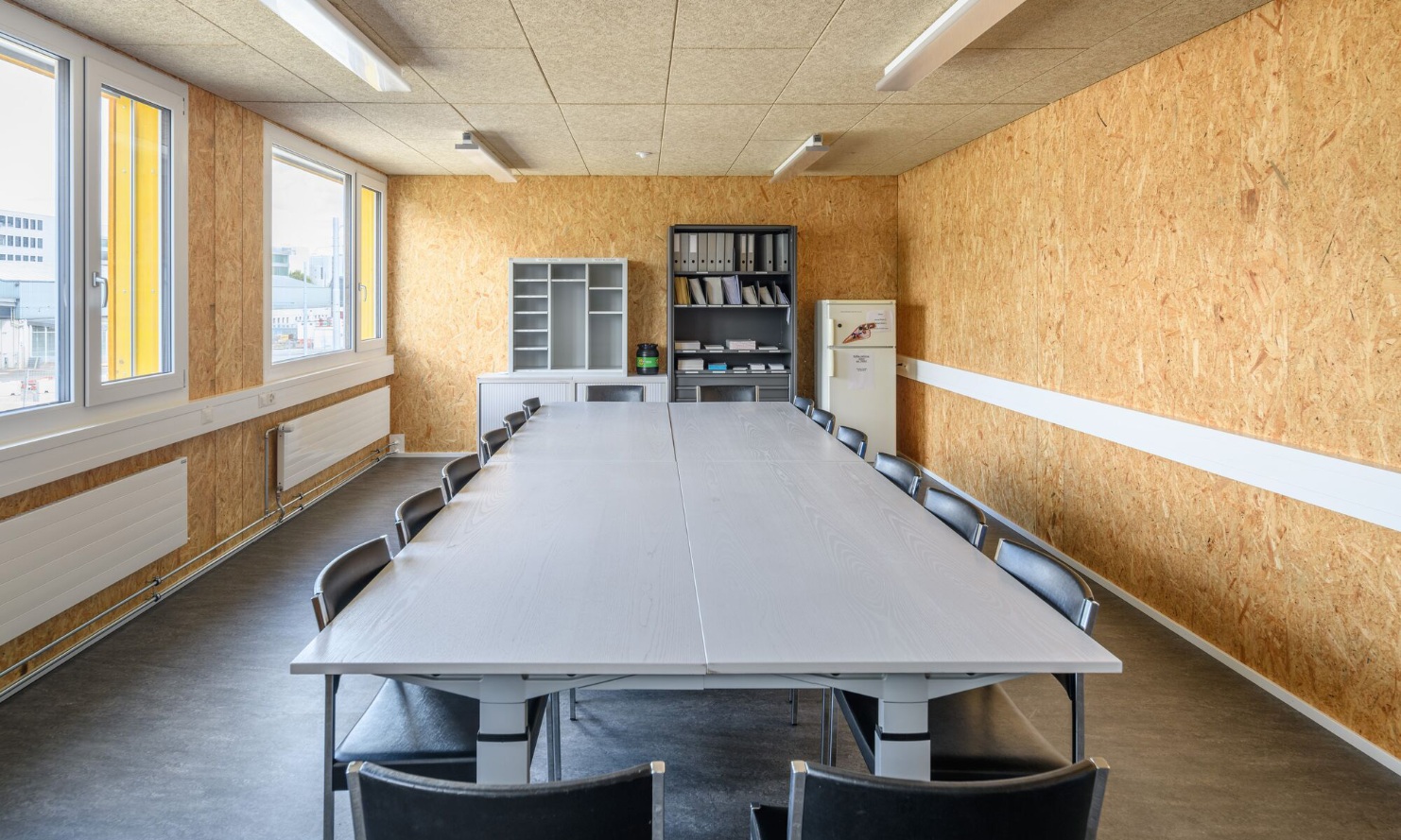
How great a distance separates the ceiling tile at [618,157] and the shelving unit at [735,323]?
602 mm

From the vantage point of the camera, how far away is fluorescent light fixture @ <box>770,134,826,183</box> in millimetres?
5934

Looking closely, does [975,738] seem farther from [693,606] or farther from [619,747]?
[619,747]

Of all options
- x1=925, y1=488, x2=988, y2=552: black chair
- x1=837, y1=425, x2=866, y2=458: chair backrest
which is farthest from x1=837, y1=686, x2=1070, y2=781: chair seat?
x1=837, y1=425, x2=866, y2=458: chair backrest

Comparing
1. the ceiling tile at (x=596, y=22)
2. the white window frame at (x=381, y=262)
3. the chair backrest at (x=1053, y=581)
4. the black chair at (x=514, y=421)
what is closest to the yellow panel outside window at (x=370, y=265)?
the white window frame at (x=381, y=262)

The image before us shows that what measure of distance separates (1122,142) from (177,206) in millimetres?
4684

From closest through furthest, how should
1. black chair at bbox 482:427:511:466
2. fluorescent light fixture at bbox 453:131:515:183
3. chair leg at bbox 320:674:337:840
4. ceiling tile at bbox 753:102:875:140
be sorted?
chair leg at bbox 320:674:337:840
black chair at bbox 482:427:511:466
ceiling tile at bbox 753:102:875:140
fluorescent light fixture at bbox 453:131:515:183

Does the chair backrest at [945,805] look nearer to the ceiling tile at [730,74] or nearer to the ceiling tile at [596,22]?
the ceiling tile at [596,22]

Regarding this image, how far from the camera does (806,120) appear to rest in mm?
5402

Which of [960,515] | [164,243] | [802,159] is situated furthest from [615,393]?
[960,515]

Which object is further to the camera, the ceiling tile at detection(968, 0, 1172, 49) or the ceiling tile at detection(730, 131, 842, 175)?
the ceiling tile at detection(730, 131, 842, 175)

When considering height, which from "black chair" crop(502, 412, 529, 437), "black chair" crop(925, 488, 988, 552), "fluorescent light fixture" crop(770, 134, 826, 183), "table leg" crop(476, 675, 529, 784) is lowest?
"table leg" crop(476, 675, 529, 784)

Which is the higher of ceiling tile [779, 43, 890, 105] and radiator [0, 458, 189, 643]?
ceiling tile [779, 43, 890, 105]

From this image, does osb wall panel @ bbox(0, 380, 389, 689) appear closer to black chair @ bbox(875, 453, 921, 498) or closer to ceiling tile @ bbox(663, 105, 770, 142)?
ceiling tile @ bbox(663, 105, 770, 142)

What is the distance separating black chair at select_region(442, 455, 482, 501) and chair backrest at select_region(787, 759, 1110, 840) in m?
2.09
